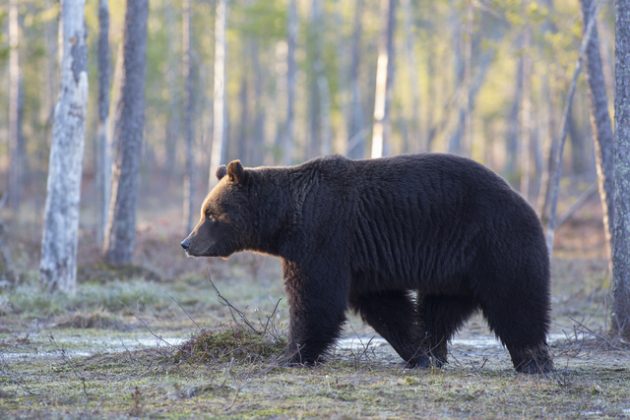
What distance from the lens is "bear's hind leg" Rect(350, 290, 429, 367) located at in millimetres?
9344

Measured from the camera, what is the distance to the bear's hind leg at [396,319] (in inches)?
368

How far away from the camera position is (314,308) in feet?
28.6

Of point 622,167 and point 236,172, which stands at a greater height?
point 622,167

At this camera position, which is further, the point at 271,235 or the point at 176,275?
the point at 176,275

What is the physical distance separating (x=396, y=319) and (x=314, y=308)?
3.47 feet

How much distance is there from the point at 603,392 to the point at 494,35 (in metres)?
42.4

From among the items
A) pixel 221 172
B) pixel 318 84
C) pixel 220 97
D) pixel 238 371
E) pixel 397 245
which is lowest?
pixel 238 371

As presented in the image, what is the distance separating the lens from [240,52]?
56531 mm

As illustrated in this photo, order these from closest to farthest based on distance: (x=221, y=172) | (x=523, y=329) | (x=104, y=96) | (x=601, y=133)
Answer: (x=523, y=329) < (x=221, y=172) < (x=601, y=133) < (x=104, y=96)

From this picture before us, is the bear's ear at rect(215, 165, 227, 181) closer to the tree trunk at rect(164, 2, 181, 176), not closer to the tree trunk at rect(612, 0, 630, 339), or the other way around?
the tree trunk at rect(612, 0, 630, 339)

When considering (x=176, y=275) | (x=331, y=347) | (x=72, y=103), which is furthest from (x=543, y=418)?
(x=176, y=275)

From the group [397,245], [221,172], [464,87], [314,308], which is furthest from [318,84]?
[314,308]

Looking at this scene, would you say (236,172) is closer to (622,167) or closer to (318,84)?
(622,167)

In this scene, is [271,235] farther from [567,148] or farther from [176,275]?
[567,148]
